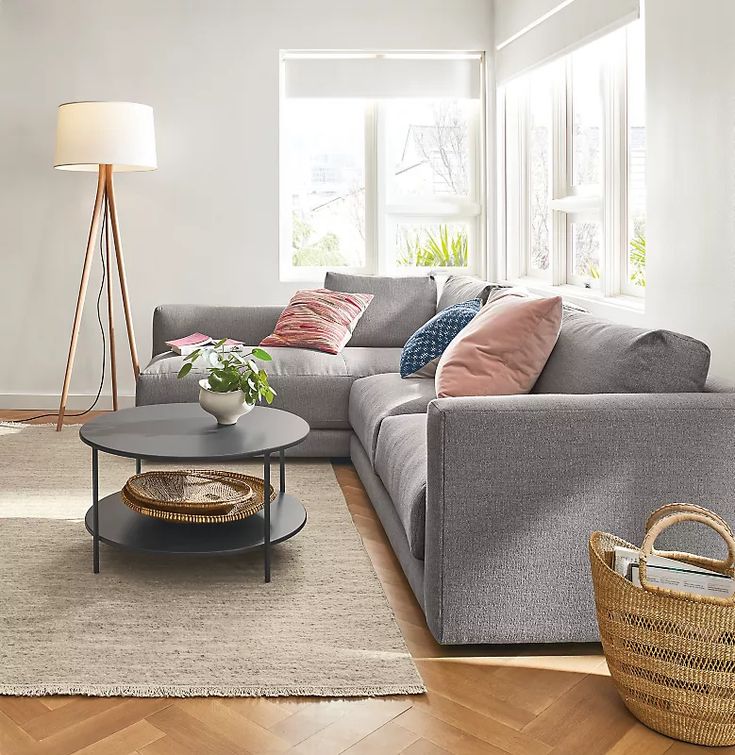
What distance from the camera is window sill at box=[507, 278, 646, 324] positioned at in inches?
150

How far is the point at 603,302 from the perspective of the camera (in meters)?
4.13

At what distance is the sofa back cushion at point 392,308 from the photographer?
16.6 feet

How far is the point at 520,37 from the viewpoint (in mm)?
5270

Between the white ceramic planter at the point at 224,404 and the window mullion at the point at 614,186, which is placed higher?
the window mullion at the point at 614,186

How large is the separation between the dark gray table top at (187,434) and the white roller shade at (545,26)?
222 cm

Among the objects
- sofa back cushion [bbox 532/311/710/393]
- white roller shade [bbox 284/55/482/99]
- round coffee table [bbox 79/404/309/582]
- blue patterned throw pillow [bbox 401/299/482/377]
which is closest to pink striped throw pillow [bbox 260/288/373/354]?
blue patterned throw pillow [bbox 401/299/482/377]

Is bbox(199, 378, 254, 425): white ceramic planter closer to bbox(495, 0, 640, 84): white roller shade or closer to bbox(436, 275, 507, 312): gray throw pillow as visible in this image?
bbox(436, 275, 507, 312): gray throw pillow

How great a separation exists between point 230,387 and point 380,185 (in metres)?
3.18

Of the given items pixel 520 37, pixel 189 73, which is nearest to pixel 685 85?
pixel 520 37

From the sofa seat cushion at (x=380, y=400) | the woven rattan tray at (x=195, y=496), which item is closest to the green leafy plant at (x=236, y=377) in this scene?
the woven rattan tray at (x=195, y=496)

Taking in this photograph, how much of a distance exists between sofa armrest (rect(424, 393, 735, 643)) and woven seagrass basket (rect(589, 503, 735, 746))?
249 mm

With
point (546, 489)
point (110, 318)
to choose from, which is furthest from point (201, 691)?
point (110, 318)

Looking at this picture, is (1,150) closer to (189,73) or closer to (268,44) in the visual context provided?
(189,73)

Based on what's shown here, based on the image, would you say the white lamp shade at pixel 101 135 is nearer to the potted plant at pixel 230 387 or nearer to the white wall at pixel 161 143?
the white wall at pixel 161 143
